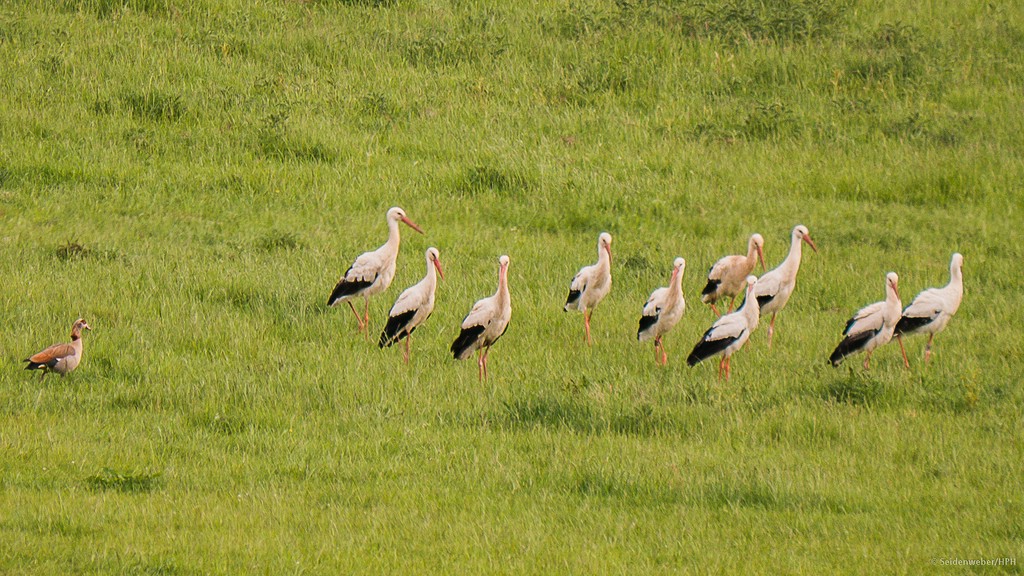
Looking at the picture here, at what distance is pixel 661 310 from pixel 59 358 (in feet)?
16.1

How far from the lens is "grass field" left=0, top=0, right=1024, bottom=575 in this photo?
7207 millimetres


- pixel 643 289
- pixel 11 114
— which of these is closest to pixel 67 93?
pixel 11 114

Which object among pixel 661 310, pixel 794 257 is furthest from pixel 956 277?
pixel 661 310

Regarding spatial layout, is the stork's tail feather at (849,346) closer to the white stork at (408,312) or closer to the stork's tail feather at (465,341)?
the stork's tail feather at (465,341)

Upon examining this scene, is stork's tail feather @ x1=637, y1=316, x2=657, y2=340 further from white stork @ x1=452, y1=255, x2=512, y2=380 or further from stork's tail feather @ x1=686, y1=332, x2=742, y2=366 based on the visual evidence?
white stork @ x1=452, y1=255, x2=512, y2=380

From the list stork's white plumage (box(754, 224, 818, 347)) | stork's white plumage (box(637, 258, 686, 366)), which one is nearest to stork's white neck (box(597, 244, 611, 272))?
stork's white plumage (box(637, 258, 686, 366))

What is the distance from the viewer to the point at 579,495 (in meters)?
7.79

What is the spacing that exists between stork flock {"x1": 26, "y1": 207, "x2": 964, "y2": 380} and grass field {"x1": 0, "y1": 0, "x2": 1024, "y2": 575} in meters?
0.24

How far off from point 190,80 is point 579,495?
12482mm

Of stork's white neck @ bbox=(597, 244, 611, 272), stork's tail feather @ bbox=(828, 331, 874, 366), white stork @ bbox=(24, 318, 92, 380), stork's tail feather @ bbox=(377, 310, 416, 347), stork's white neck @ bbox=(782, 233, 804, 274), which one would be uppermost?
stork's white neck @ bbox=(782, 233, 804, 274)

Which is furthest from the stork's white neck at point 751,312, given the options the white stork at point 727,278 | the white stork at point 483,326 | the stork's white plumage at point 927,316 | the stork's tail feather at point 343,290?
the stork's tail feather at point 343,290

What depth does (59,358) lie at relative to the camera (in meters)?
9.21

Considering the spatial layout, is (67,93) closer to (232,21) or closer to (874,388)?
(232,21)

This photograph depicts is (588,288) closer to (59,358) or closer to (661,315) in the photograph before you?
(661,315)
